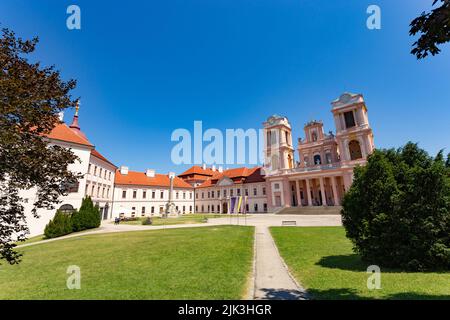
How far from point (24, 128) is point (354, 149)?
52608mm

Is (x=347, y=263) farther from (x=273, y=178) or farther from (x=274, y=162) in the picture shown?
(x=274, y=162)

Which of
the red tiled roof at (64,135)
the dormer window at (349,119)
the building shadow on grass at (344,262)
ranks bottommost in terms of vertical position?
the building shadow on grass at (344,262)

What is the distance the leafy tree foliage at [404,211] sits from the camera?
7.21 metres

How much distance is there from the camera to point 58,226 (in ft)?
74.3

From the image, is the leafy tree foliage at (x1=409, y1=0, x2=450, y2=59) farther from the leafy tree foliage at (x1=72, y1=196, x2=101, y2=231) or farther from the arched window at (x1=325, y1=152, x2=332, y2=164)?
the arched window at (x1=325, y1=152, x2=332, y2=164)

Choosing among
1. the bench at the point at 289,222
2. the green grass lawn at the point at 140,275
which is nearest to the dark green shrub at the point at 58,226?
the green grass lawn at the point at 140,275

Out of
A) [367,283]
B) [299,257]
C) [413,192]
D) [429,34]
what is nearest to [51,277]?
[299,257]

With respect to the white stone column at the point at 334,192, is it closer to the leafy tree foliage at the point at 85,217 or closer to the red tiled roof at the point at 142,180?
the red tiled roof at the point at 142,180

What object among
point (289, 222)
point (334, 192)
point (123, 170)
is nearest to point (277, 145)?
point (334, 192)

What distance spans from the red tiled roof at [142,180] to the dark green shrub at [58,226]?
2682 cm

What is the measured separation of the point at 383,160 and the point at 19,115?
40.2ft

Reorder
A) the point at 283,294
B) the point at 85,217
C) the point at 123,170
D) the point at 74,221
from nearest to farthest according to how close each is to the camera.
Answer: the point at 283,294 < the point at 74,221 < the point at 85,217 < the point at 123,170

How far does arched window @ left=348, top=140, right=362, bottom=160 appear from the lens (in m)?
45.2

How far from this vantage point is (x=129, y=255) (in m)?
10.8
